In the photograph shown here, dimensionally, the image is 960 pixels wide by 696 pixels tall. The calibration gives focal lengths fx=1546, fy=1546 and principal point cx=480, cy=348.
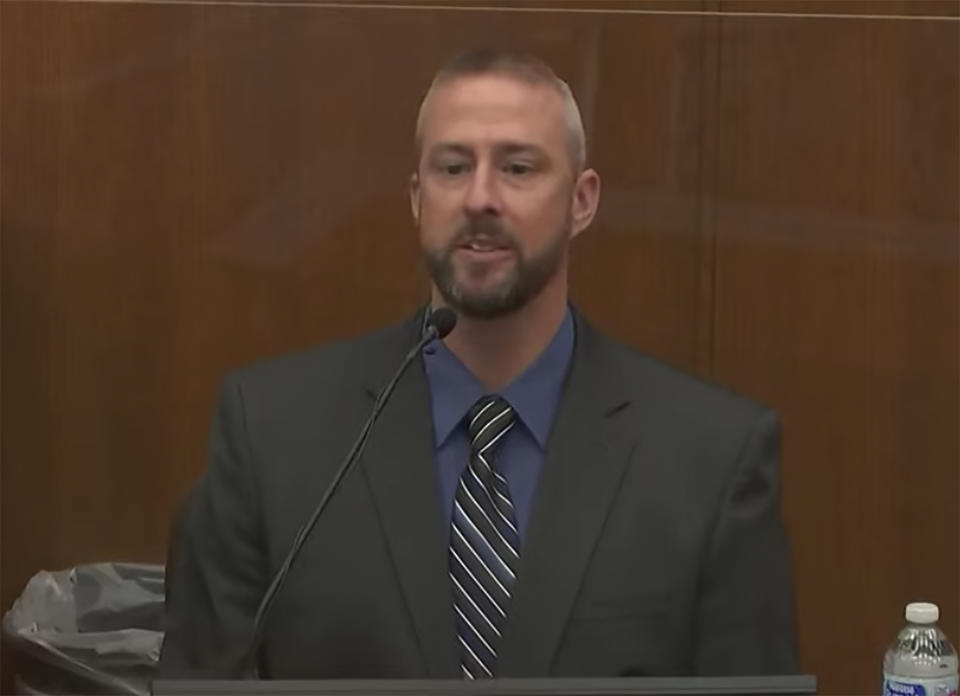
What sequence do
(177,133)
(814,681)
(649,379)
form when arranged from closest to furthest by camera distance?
(814,681), (649,379), (177,133)

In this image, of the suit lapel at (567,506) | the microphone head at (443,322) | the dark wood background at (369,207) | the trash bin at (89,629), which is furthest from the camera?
the dark wood background at (369,207)

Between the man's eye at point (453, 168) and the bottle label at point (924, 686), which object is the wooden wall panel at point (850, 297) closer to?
the man's eye at point (453, 168)

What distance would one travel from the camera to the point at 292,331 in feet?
9.02

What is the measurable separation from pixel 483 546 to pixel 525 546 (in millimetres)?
46

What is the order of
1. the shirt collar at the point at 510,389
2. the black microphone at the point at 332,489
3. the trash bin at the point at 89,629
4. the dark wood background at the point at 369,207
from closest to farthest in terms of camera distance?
the black microphone at the point at 332,489 → the shirt collar at the point at 510,389 → the trash bin at the point at 89,629 → the dark wood background at the point at 369,207

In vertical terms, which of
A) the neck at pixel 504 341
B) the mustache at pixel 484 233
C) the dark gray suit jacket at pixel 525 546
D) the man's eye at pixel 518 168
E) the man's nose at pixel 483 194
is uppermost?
the man's eye at pixel 518 168

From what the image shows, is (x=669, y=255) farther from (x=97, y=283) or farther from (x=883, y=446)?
(x=97, y=283)

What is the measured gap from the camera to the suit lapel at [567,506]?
1.62 meters

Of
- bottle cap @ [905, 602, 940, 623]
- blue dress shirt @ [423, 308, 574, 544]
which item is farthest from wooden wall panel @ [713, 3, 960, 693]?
bottle cap @ [905, 602, 940, 623]

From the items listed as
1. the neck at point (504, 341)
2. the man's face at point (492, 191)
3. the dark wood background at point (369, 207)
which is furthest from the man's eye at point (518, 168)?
the dark wood background at point (369, 207)

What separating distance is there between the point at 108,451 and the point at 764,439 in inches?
55.6

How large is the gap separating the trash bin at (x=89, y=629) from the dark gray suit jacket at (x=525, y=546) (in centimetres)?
78

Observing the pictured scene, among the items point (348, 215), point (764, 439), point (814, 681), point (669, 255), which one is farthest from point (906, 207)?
point (814, 681)

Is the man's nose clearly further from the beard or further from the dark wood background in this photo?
the dark wood background
